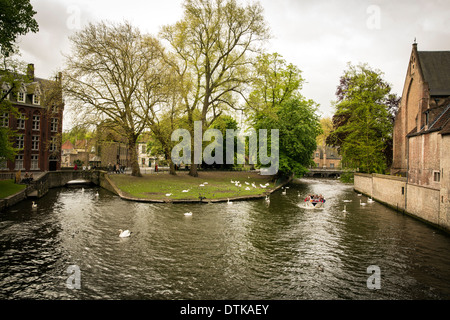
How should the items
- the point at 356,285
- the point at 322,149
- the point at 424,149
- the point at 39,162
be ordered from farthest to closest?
the point at 322,149, the point at 39,162, the point at 424,149, the point at 356,285

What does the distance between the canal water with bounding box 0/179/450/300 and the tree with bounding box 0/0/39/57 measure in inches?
545

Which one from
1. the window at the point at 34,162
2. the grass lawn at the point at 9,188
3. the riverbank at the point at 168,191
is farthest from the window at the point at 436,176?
the window at the point at 34,162

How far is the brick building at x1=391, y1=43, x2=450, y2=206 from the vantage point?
1817cm

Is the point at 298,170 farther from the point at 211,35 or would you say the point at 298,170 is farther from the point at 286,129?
the point at 211,35

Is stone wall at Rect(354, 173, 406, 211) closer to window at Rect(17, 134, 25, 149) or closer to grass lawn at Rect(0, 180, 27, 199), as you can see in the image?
grass lawn at Rect(0, 180, 27, 199)

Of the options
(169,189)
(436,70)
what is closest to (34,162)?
(169,189)

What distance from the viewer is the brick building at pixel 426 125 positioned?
18172 mm

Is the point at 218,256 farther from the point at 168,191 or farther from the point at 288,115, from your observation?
the point at 288,115

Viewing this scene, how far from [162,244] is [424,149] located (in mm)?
21327

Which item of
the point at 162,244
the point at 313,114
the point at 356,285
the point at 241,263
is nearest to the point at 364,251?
the point at 356,285

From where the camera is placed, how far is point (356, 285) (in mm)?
10219

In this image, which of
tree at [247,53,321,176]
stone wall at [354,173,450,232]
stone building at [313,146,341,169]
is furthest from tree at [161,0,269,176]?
stone building at [313,146,341,169]

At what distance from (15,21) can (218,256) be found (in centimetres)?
2356

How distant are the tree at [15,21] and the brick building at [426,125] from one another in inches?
1237
